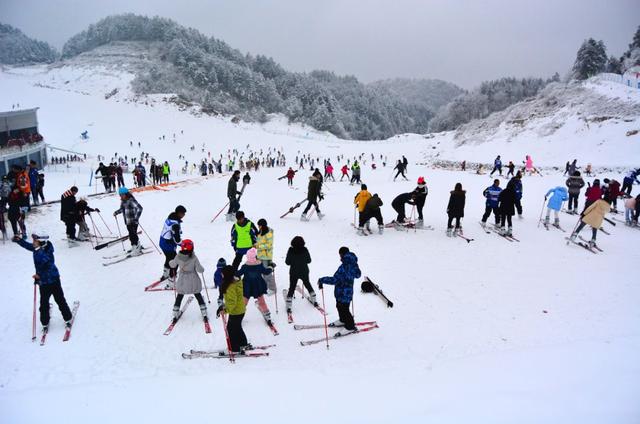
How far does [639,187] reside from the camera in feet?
64.1

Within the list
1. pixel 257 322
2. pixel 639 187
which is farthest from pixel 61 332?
pixel 639 187

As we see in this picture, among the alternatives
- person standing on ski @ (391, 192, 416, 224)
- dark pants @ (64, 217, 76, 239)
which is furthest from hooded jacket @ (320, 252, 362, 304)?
dark pants @ (64, 217, 76, 239)

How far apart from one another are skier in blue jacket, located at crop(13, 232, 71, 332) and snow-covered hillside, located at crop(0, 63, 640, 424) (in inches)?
18.1

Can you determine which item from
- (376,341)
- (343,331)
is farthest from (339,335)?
(376,341)

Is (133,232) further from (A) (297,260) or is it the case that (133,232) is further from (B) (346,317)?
(B) (346,317)

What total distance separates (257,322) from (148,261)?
4607 mm

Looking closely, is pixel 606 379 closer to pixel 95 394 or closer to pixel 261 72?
pixel 95 394

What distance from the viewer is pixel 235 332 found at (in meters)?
6.05

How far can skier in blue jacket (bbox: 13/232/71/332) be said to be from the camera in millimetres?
6435

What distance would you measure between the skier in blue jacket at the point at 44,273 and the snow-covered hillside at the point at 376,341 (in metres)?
0.46

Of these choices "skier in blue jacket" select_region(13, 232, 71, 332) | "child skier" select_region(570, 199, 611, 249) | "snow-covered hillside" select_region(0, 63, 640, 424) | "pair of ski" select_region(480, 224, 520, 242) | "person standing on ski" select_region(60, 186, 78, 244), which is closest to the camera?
"snow-covered hillside" select_region(0, 63, 640, 424)

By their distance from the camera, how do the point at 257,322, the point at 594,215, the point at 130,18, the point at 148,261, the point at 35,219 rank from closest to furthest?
1. the point at 257,322
2. the point at 148,261
3. the point at 594,215
4. the point at 35,219
5. the point at 130,18

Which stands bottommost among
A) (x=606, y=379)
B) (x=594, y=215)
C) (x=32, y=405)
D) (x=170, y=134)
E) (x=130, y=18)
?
(x=32, y=405)

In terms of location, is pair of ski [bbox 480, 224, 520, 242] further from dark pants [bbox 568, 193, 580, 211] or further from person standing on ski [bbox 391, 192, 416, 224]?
dark pants [bbox 568, 193, 580, 211]
